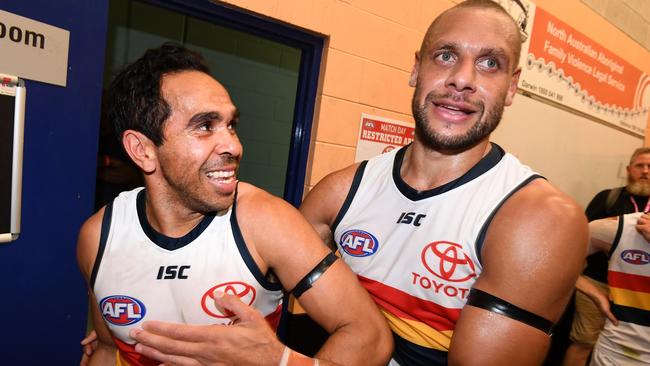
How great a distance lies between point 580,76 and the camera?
3.69 metres

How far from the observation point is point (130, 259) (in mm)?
1345

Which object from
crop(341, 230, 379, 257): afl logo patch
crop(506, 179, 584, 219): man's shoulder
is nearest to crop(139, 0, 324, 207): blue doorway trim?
crop(341, 230, 379, 257): afl logo patch

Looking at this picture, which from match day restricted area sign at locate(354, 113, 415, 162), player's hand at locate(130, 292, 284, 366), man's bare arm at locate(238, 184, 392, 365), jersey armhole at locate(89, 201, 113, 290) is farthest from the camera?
match day restricted area sign at locate(354, 113, 415, 162)

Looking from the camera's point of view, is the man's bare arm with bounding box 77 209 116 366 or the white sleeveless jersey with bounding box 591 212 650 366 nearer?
the man's bare arm with bounding box 77 209 116 366

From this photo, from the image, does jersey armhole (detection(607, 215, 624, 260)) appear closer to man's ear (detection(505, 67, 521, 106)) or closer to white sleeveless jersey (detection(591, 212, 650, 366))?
white sleeveless jersey (detection(591, 212, 650, 366))

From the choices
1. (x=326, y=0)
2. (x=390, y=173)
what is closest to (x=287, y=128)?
(x=326, y=0)

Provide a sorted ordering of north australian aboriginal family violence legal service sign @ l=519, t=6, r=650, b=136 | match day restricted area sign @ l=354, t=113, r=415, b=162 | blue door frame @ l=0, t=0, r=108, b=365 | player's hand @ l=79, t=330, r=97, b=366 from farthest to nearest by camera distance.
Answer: north australian aboriginal family violence legal service sign @ l=519, t=6, r=650, b=136 < match day restricted area sign @ l=354, t=113, r=415, b=162 < blue door frame @ l=0, t=0, r=108, b=365 < player's hand @ l=79, t=330, r=97, b=366

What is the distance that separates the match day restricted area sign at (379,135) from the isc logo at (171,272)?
4.91 feet

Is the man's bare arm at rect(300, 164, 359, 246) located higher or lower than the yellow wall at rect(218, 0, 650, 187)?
lower

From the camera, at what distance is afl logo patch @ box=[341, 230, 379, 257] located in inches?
52.2

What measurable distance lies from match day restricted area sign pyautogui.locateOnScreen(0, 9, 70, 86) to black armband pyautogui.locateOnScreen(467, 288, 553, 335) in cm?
172

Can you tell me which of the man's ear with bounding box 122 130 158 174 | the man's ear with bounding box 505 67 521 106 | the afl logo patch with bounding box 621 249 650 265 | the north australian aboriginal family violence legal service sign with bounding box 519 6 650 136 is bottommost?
the afl logo patch with bounding box 621 249 650 265

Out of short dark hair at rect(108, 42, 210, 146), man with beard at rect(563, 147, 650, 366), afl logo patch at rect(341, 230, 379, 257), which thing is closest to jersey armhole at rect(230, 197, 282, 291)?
afl logo patch at rect(341, 230, 379, 257)

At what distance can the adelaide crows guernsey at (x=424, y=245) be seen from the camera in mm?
1160
